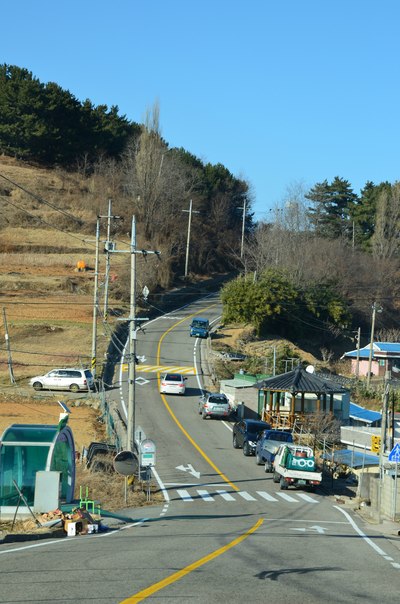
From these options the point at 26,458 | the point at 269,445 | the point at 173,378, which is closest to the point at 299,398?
the point at 173,378

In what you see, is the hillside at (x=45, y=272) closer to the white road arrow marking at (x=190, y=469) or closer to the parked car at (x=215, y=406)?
the parked car at (x=215, y=406)

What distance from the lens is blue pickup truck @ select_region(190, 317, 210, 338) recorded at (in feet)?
231

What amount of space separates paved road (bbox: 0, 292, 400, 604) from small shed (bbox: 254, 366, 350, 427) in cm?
1136

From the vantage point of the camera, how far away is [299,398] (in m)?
48.7

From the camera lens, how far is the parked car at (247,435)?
3897cm

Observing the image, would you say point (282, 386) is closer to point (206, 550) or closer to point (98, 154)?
point (206, 550)

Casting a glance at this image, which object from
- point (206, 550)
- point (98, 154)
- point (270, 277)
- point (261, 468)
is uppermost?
point (98, 154)

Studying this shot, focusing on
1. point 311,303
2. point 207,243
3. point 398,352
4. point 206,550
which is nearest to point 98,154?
point 207,243

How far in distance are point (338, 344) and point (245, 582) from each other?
73.1 meters

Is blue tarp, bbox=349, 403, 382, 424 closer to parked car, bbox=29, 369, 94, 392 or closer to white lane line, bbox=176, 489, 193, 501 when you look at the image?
parked car, bbox=29, 369, 94, 392

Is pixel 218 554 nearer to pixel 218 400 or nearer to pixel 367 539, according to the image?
pixel 367 539

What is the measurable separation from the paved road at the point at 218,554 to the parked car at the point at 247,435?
14.0 ft

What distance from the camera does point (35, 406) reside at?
157ft

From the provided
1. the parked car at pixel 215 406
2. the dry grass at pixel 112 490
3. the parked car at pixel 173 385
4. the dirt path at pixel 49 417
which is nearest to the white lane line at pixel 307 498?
the dry grass at pixel 112 490
